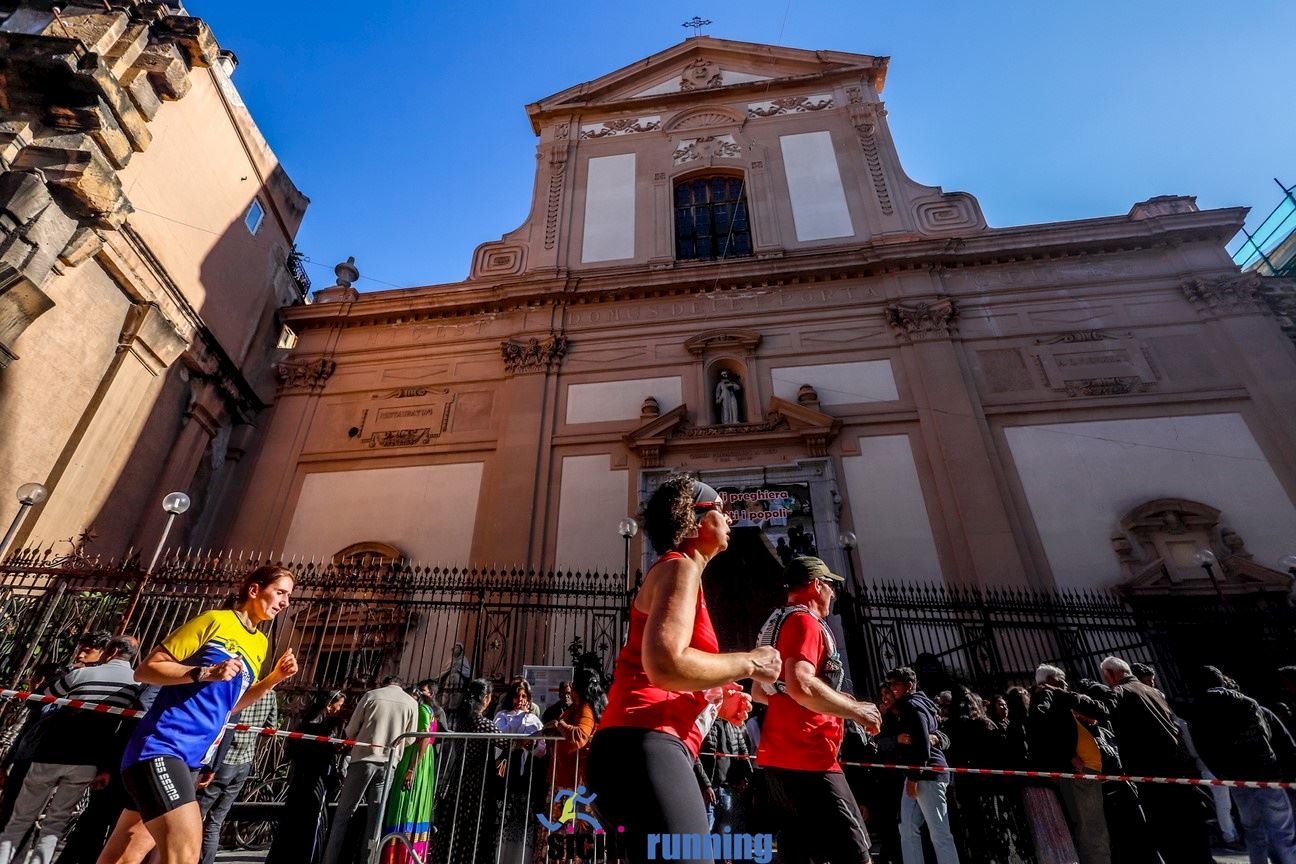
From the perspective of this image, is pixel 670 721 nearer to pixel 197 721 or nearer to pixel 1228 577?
pixel 197 721

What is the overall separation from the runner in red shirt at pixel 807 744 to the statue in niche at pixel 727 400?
9.48 m

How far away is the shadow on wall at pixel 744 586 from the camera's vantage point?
1088 cm

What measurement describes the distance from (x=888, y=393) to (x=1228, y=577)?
5.77m

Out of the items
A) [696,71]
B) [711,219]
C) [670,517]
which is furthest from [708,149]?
[670,517]

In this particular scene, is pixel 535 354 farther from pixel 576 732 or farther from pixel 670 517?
pixel 670 517

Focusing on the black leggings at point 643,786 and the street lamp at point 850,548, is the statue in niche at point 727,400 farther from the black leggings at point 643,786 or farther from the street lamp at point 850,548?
the black leggings at point 643,786

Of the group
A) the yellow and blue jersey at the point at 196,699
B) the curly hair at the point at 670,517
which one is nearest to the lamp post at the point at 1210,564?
the curly hair at the point at 670,517

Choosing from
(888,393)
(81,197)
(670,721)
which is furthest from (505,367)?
(670,721)

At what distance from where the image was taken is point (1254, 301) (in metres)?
11.8

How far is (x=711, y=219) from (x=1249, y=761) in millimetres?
14255

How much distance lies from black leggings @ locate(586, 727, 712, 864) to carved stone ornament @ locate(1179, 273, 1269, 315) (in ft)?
50.5

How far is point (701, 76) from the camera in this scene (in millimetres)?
18328

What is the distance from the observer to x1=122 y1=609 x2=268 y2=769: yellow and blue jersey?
7.70 feet

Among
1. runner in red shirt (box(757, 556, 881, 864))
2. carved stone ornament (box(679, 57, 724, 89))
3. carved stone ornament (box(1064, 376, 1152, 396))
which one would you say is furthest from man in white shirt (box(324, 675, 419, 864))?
carved stone ornament (box(679, 57, 724, 89))
